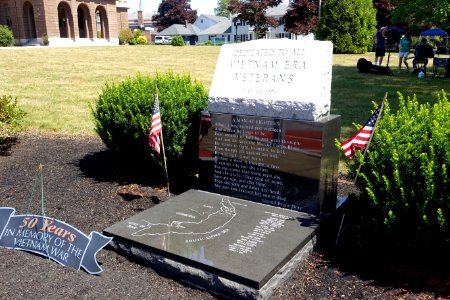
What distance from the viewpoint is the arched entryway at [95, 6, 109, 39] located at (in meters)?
54.9

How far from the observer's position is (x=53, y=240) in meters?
4.71

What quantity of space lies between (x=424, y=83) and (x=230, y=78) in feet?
44.2

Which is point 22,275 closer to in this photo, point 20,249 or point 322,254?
point 20,249

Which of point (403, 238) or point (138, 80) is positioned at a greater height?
point (138, 80)

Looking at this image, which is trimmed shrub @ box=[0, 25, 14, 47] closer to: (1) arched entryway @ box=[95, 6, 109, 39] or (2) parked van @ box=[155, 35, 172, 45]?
(1) arched entryway @ box=[95, 6, 109, 39]

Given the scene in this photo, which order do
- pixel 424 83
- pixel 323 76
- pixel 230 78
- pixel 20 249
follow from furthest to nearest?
pixel 424 83, pixel 230 78, pixel 323 76, pixel 20 249

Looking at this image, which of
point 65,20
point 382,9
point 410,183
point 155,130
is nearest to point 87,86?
point 155,130

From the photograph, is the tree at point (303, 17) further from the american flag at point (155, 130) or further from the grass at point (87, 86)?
the american flag at point (155, 130)

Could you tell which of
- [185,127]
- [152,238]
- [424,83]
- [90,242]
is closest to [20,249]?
[90,242]

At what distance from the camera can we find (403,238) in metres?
4.25

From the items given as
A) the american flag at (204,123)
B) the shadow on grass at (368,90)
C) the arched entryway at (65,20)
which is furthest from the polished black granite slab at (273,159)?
the arched entryway at (65,20)

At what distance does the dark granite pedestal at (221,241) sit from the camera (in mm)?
4055

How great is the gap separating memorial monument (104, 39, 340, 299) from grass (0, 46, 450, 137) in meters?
4.22

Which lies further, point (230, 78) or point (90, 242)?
point (230, 78)
